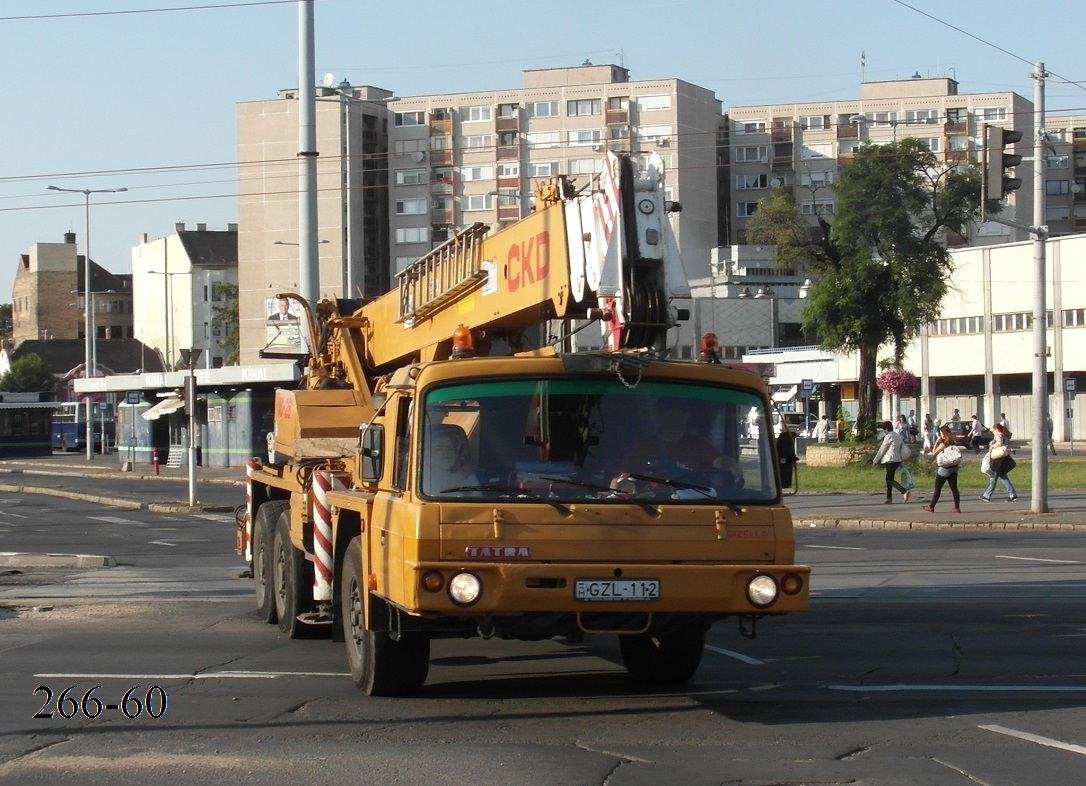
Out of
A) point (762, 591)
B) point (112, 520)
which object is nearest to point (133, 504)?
point (112, 520)

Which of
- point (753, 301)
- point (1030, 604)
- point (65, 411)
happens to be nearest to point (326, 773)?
point (1030, 604)

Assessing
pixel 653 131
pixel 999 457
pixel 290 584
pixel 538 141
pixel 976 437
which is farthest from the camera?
pixel 538 141

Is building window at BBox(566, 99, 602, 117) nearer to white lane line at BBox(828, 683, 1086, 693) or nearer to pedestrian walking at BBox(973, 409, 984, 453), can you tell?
pedestrian walking at BBox(973, 409, 984, 453)

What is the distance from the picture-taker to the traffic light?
21031 mm

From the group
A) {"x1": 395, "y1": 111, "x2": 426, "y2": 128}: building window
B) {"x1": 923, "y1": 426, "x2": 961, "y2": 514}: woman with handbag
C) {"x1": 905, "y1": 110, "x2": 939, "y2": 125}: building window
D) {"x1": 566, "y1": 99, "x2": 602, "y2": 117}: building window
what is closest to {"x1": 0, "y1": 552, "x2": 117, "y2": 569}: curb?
{"x1": 923, "y1": 426, "x2": 961, "y2": 514}: woman with handbag

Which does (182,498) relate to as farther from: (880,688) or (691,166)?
(691,166)

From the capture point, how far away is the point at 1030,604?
13.4 m

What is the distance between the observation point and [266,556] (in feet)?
41.9

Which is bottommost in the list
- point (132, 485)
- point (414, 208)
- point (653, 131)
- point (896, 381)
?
point (132, 485)

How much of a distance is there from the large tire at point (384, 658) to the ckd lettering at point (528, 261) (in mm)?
2040

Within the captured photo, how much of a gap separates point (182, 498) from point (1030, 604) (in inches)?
1075

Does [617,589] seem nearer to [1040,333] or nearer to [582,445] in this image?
[582,445]

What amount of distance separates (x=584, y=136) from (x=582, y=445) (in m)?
99.5

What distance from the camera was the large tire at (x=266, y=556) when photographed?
1261 cm
